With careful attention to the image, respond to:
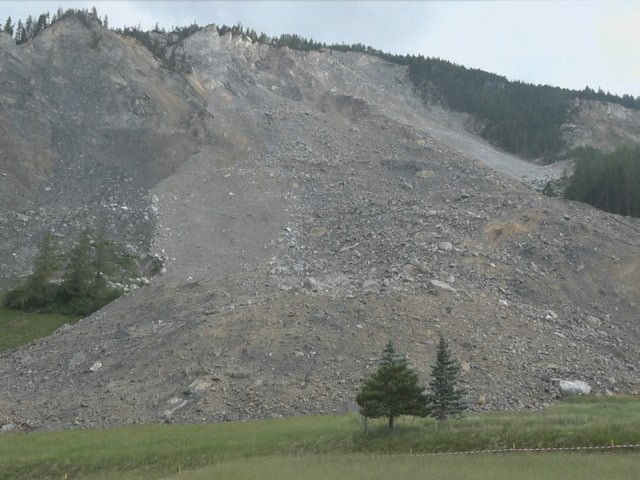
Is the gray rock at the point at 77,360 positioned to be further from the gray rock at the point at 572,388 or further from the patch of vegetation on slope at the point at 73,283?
the gray rock at the point at 572,388

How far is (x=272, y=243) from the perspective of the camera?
4941cm

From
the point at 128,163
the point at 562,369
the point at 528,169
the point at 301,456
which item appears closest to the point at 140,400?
the point at 301,456

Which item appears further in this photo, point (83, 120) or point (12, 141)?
point (83, 120)

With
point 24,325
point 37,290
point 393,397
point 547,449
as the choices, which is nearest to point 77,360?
point 24,325

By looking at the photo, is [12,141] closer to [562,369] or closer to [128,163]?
[128,163]

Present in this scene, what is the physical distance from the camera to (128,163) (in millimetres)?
63531

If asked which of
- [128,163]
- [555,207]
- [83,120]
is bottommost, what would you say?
[555,207]

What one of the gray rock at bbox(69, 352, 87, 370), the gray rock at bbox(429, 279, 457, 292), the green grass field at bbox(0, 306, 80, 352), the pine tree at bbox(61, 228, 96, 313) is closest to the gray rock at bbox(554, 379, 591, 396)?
the gray rock at bbox(429, 279, 457, 292)

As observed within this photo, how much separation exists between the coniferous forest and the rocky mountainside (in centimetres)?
487

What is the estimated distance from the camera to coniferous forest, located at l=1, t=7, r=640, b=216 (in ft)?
180

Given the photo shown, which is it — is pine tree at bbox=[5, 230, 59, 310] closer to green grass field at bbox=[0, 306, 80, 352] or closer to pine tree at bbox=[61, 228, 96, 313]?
green grass field at bbox=[0, 306, 80, 352]

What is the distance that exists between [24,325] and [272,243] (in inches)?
705

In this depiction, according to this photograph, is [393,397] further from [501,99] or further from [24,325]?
[501,99]

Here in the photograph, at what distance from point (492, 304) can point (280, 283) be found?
475 inches
